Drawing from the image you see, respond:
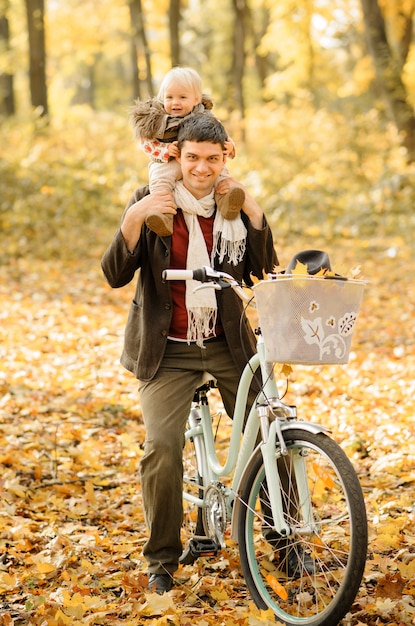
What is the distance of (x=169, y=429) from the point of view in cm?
370

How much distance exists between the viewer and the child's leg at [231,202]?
364 centimetres

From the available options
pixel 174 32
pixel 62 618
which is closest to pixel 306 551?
pixel 62 618

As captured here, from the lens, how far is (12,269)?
13.1m

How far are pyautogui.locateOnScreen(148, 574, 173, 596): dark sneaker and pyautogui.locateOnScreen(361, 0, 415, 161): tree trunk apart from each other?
1392 centimetres

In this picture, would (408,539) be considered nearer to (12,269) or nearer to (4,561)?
(4,561)

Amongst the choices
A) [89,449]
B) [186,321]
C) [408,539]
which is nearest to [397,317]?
[89,449]

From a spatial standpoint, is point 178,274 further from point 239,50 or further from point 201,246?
point 239,50

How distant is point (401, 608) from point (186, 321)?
5.07 feet

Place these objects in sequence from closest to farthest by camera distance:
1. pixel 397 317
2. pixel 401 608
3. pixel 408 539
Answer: pixel 401 608
pixel 408 539
pixel 397 317

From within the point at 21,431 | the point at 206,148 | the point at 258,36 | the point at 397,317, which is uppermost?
the point at 258,36

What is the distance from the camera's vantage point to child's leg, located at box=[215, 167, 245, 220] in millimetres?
3637

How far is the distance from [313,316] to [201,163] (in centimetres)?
102

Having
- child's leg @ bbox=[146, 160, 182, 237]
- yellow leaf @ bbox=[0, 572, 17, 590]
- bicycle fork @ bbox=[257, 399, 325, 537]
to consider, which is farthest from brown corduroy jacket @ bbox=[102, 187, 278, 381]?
yellow leaf @ bbox=[0, 572, 17, 590]

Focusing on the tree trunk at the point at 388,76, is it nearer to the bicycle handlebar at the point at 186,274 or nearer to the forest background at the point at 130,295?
the forest background at the point at 130,295
